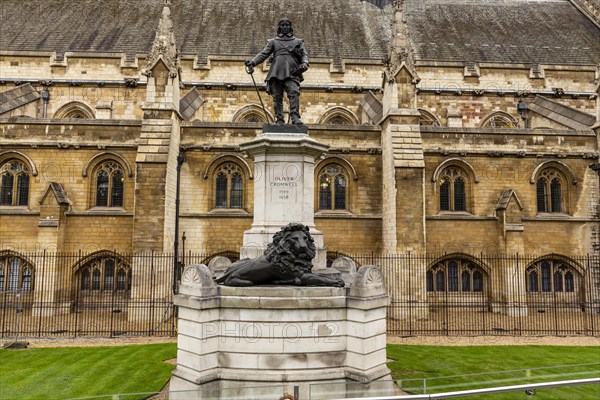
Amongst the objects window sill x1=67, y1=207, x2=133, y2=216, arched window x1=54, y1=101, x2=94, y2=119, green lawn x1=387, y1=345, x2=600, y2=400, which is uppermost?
arched window x1=54, y1=101, x2=94, y2=119

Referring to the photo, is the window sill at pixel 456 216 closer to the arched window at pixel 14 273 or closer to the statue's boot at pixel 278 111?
the statue's boot at pixel 278 111

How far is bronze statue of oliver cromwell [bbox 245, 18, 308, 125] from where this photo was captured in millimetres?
9086

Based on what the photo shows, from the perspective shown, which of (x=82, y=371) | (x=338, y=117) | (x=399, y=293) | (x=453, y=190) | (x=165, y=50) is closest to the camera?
(x=82, y=371)

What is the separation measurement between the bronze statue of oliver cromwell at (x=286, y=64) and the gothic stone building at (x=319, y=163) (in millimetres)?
8481

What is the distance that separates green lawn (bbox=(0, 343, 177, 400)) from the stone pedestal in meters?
3.37

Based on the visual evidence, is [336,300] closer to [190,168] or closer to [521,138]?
[190,168]

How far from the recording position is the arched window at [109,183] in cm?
1859

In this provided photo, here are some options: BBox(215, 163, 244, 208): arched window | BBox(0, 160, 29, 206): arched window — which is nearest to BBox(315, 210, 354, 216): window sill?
BBox(215, 163, 244, 208): arched window

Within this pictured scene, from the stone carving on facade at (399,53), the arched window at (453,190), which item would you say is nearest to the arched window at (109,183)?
the stone carving on facade at (399,53)

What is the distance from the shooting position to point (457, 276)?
1870 centimetres

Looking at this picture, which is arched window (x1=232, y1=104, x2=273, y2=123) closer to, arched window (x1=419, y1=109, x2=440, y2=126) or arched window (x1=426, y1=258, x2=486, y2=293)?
arched window (x1=419, y1=109, x2=440, y2=126)

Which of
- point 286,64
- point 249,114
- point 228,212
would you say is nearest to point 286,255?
point 286,64

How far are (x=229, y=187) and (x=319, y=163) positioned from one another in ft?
13.1

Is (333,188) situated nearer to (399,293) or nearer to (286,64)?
(399,293)
